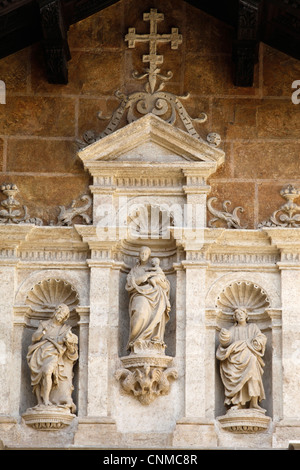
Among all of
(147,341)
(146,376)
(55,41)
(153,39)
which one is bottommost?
(146,376)

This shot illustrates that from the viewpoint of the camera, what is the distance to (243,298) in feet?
56.9

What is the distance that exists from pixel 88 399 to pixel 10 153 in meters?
2.91

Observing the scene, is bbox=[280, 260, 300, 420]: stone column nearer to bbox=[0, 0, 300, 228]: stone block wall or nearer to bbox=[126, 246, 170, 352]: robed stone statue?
bbox=[0, 0, 300, 228]: stone block wall

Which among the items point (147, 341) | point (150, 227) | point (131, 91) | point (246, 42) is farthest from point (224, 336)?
point (246, 42)

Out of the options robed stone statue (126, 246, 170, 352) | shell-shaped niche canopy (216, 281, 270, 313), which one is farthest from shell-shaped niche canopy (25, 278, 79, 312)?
shell-shaped niche canopy (216, 281, 270, 313)

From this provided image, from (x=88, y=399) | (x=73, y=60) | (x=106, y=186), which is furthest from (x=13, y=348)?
(x=73, y=60)

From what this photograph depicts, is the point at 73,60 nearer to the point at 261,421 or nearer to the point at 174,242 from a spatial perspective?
the point at 174,242

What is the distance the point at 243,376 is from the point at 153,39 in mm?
3983

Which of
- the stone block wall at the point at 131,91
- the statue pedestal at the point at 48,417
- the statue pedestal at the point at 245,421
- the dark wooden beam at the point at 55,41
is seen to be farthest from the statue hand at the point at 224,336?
the dark wooden beam at the point at 55,41

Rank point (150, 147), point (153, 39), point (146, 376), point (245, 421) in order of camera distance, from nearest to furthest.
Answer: point (245, 421) < point (146, 376) < point (150, 147) < point (153, 39)

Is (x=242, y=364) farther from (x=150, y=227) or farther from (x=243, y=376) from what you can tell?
(x=150, y=227)

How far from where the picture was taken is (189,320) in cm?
1697

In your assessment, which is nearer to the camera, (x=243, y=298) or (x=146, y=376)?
(x=146, y=376)

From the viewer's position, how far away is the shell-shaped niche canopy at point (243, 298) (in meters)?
17.2
